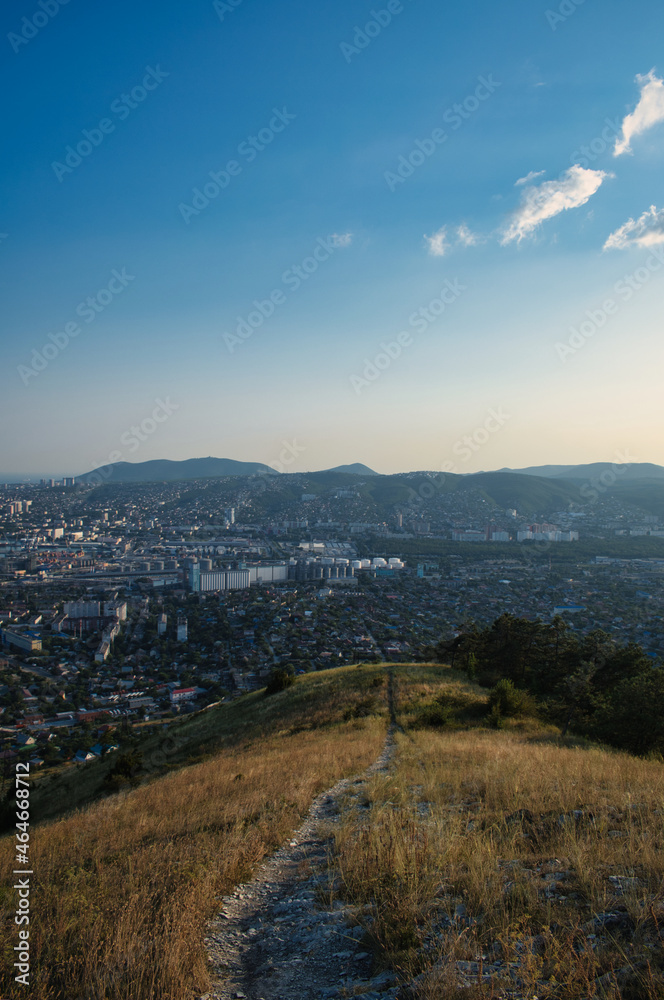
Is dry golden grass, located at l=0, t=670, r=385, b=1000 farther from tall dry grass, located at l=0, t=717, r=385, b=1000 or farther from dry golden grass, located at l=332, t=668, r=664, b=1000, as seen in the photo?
dry golden grass, located at l=332, t=668, r=664, b=1000

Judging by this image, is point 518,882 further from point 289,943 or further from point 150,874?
point 150,874

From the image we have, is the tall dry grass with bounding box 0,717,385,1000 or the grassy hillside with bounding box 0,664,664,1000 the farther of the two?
the tall dry grass with bounding box 0,717,385,1000

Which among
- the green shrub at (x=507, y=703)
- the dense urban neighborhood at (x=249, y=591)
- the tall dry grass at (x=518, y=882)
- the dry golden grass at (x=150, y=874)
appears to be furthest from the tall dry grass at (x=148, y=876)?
the dense urban neighborhood at (x=249, y=591)

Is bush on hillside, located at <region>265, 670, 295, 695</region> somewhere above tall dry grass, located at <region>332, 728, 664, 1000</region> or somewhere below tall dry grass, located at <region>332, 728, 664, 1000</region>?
below

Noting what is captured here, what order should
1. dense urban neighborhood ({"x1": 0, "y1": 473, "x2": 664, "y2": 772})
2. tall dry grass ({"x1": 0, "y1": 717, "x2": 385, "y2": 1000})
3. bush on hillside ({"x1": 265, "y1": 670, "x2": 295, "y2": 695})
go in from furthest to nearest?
dense urban neighborhood ({"x1": 0, "y1": 473, "x2": 664, "y2": 772}) → bush on hillside ({"x1": 265, "y1": 670, "x2": 295, "y2": 695}) → tall dry grass ({"x1": 0, "y1": 717, "x2": 385, "y2": 1000})

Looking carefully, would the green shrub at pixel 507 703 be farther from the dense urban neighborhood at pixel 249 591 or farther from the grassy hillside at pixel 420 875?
the dense urban neighborhood at pixel 249 591

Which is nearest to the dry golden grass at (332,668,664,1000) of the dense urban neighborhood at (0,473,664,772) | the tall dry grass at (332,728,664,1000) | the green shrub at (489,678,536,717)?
the tall dry grass at (332,728,664,1000)

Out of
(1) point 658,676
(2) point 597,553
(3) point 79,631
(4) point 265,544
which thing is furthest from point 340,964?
(4) point 265,544

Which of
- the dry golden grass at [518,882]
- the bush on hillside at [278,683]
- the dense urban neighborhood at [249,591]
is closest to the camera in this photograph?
the dry golden grass at [518,882]
